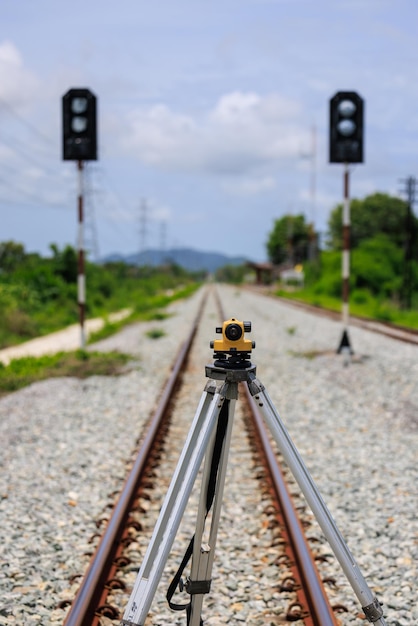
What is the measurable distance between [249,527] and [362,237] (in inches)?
2552

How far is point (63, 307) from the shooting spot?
24.7 meters

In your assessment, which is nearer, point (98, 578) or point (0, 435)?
point (98, 578)

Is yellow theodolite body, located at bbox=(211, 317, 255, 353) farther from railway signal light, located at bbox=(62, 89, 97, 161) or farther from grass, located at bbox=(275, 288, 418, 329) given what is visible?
grass, located at bbox=(275, 288, 418, 329)

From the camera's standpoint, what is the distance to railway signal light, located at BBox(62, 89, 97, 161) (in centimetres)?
993

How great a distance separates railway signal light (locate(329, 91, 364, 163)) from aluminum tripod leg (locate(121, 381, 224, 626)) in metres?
8.17

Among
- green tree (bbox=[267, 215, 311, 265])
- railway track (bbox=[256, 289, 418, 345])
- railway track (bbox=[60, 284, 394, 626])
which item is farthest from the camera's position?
green tree (bbox=[267, 215, 311, 265])

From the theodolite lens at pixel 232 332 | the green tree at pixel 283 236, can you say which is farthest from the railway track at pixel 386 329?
the green tree at pixel 283 236

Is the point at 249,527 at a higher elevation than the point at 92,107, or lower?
lower

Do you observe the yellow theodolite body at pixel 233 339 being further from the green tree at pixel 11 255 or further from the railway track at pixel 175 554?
the green tree at pixel 11 255

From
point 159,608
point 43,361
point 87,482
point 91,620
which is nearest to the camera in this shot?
point 91,620

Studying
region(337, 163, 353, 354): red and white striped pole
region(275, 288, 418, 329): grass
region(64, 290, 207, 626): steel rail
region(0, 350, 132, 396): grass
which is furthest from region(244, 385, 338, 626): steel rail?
region(275, 288, 418, 329): grass

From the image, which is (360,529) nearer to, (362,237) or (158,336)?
(158,336)

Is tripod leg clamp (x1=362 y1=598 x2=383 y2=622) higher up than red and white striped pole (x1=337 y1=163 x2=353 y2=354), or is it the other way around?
red and white striped pole (x1=337 y1=163 x2=353 y2=354)

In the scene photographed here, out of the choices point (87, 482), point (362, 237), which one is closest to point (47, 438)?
point (87, 482)
